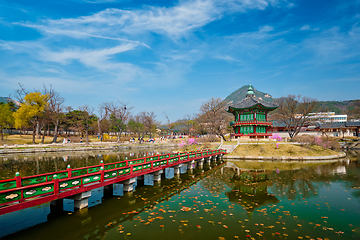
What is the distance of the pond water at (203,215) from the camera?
23.5ft

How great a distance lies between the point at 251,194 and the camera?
1216 cm

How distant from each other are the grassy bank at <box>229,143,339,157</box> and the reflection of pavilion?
14690mm

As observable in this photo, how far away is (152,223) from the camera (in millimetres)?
7910

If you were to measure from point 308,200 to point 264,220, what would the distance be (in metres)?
4.63

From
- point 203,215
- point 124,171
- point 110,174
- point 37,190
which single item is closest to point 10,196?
point 37,190

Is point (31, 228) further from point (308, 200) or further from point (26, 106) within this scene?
point (26, 106)

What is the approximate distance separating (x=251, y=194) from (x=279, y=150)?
2161 cm

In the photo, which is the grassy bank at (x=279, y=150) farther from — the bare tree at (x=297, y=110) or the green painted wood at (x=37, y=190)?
the green painted wood at (x=37, y=190)

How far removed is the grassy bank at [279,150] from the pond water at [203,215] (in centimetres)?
1652

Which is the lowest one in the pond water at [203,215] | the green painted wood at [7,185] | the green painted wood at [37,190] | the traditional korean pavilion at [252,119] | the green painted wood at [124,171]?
the pond water at [203,215]

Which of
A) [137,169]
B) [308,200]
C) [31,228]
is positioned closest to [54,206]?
[31,228]

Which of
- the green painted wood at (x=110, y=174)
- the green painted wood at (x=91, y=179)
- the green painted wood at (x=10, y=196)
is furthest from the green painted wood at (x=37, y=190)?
the green painted wood at (x=110, y=174)

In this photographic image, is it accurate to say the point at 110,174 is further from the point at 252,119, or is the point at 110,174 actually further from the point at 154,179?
the point at 252,119

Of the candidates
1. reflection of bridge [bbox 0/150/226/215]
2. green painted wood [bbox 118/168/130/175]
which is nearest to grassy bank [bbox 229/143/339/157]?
reflection of bridge [bbox 0/150/226/215]
